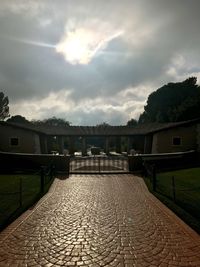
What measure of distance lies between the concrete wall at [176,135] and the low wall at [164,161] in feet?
15.1

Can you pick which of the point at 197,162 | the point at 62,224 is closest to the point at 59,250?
the point at 62,224

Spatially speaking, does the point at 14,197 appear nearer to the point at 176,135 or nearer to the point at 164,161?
the point at 164,161

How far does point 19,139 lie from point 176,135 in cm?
1854

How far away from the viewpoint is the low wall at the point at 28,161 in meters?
20.6

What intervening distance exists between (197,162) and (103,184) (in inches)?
504

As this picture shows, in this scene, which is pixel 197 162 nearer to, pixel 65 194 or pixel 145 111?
pixel 65 194

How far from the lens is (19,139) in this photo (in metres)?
28.7

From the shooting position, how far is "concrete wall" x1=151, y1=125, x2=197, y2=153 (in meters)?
28.9

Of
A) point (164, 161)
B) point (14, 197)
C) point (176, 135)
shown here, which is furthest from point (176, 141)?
point (14, 197)

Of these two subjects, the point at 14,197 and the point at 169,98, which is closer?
the point at 14,197

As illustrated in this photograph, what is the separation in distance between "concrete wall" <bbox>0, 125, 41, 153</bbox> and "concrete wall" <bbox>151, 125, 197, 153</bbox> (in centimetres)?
1512

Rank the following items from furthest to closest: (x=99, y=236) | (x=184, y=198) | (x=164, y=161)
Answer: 1. (x=164, y=161)
2. (x=184, y=198)
3. (x=99, y=236)

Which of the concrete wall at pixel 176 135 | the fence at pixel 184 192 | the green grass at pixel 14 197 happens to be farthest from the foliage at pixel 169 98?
the green grass at pixel 14 197

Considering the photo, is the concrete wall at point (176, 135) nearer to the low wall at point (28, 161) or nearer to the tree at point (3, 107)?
the low wall at point (28, 161)
